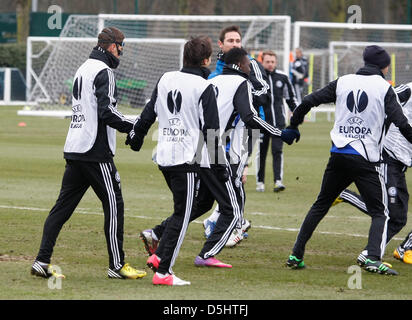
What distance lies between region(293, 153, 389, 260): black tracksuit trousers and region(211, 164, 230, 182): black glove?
97 centimetres

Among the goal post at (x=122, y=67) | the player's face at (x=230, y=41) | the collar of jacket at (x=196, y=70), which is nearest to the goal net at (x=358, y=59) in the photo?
the goal post at (x=122, y=67)

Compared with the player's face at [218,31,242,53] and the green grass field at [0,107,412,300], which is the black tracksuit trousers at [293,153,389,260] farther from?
the player's face at [218,31,242,53]

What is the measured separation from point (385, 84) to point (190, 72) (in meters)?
1.89

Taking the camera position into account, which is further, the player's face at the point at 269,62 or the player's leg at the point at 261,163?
the player's face at the point at 269,62

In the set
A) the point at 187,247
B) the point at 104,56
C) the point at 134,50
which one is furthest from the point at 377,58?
the point at 134,50

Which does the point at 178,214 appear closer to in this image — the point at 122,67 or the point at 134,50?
the point at 122,67

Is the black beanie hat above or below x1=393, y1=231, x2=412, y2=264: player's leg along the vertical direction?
above

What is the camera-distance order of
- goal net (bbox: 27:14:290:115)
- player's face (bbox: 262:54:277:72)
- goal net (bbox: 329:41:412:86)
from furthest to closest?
goal net (bbox: 329:41:412:86), goal net (bbox: 27:14:290:115), player's face (bbox: 262:54:277:72)

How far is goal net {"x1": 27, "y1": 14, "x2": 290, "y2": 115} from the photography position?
3341 centimetres

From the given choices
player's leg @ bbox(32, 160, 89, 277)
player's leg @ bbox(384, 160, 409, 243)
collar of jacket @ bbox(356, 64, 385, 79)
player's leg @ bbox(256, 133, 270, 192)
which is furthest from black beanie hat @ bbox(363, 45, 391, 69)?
player's leg @ bbox(256, 133, 270, 192)

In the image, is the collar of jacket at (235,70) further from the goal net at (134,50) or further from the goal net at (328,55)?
the goal net at (328,55)

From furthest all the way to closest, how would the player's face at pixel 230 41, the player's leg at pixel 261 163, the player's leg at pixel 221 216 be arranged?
1. the player's leg at pixel 261 163
2. the player's face at pixel 230 41
3. the player's leg at pixel 221 216

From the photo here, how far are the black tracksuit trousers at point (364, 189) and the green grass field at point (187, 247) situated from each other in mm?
307

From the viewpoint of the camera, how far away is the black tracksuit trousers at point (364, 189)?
8.85 meters
